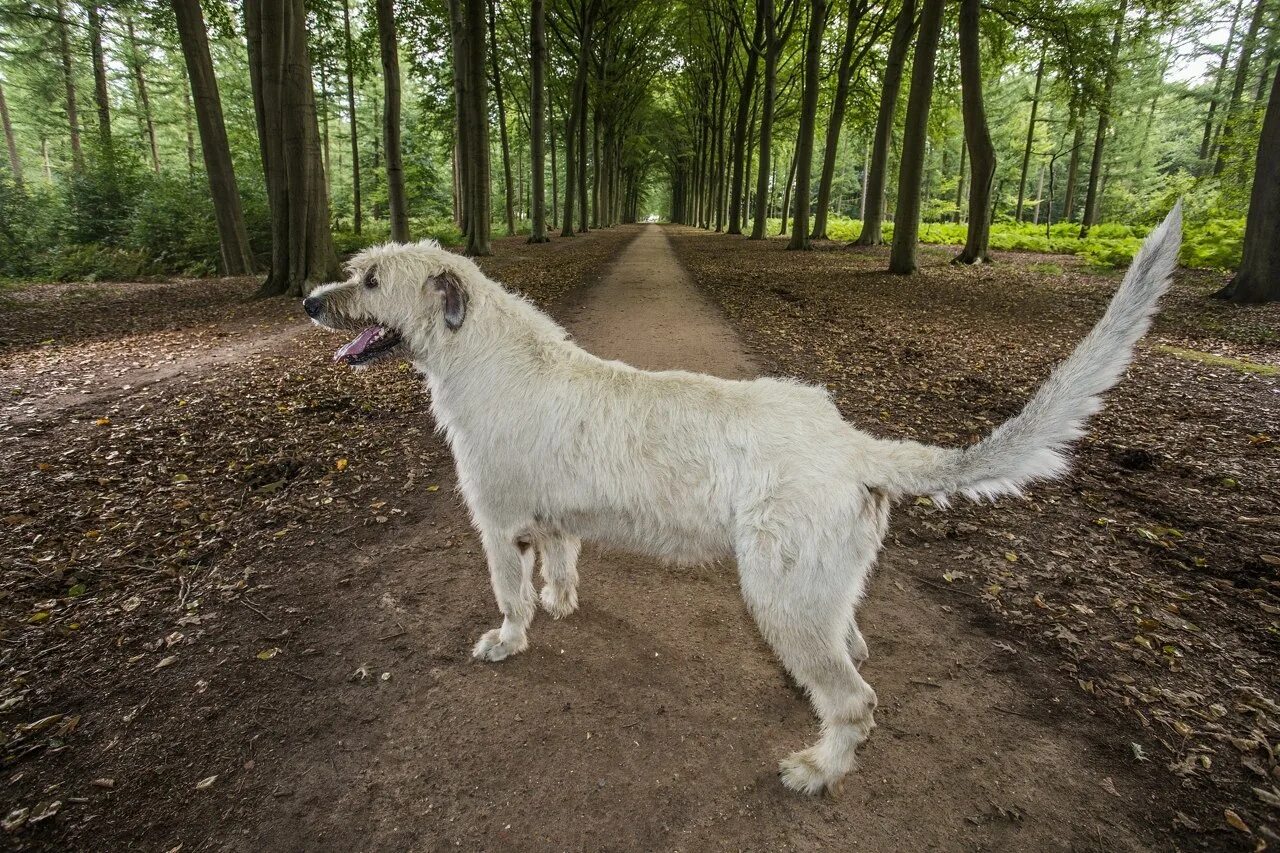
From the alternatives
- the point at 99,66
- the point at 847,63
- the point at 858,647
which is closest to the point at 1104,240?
the point at 847,63

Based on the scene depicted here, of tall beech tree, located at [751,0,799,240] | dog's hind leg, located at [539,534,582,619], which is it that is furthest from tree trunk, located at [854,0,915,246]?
dog's hind leg, located at [539,534,582,619]

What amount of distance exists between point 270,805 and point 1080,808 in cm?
Result: 369

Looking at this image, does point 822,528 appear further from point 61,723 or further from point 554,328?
point 61,723

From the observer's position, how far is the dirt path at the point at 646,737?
2438 millimetres

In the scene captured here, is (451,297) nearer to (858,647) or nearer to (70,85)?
(858,647)

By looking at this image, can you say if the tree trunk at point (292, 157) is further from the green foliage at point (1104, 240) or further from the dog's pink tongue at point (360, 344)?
the green foliage at point (1104, 240)

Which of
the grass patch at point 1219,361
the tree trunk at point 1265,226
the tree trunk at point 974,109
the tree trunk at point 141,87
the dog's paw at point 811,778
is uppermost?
the tree trunk at point 141,87

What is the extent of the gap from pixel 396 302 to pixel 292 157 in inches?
439

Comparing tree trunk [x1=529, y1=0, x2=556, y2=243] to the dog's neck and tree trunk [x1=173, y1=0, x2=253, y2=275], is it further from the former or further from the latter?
the dog's neck

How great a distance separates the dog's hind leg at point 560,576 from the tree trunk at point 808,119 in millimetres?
23897

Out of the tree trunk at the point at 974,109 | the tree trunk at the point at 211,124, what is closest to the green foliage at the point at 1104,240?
the tree trunk at the point at 974,109

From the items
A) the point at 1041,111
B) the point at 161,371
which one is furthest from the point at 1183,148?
the point at 161,371

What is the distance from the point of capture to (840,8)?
27406 mm

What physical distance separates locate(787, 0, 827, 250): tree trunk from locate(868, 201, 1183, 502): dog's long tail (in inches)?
950
